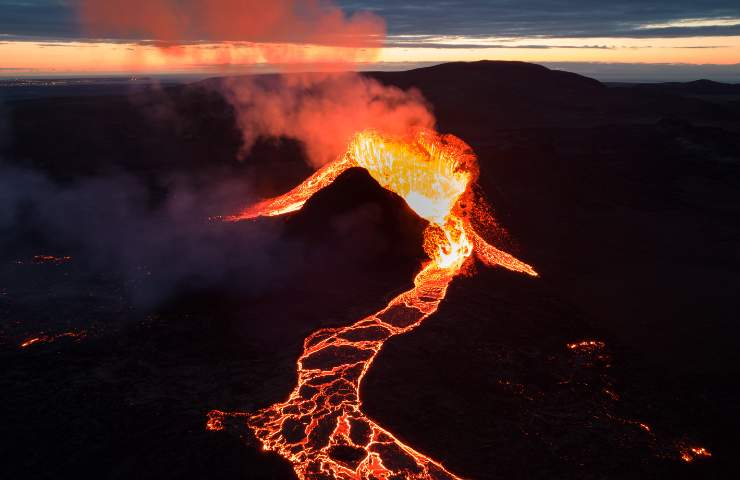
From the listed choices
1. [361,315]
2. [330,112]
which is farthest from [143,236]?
[330,112]

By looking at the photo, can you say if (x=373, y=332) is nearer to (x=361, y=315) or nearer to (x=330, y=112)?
(x=361, y=315)

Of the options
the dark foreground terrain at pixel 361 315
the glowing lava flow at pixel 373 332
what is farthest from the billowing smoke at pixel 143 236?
the glowing lava flow at pixel 373 332

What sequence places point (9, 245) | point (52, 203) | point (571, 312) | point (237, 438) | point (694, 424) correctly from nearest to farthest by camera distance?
point (237, 438)
point (694, 424)
point (571, 312)
point (9, 245)
point (52, 203)

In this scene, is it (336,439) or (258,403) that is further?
(258,403)

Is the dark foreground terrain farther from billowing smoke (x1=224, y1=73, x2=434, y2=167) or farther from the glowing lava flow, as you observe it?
billowing smoke (x1=224, y1=73, x2=434, y2=167)

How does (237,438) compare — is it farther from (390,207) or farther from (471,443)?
(390,207)

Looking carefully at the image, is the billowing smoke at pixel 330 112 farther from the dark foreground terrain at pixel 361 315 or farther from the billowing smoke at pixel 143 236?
the billowing smoke at pixel 143 236

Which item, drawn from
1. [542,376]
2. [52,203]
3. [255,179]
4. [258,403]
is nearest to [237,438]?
[258,403]
